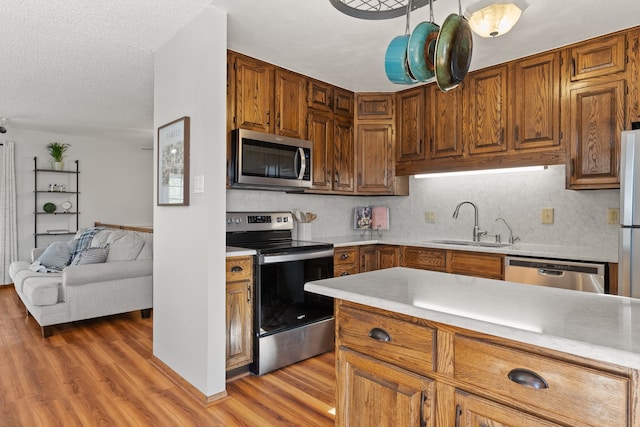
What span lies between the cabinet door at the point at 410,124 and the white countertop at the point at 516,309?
2.17 metres

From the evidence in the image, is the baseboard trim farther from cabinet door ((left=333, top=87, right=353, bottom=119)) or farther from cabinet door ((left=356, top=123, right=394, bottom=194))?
cabinet door ((left=333, top=87, right=353, bottom=119))

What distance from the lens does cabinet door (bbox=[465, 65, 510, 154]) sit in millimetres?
3041

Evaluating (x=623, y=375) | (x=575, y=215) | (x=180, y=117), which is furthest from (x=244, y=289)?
(x=575, y=215)

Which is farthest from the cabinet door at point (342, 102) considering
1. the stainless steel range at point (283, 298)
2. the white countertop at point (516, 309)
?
the white countertop at point (516, 309)

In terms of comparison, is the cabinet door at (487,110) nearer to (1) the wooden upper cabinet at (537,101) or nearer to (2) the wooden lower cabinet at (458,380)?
(1) the wooden upper cabinet at (537,101)

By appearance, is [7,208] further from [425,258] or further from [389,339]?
[389,339]

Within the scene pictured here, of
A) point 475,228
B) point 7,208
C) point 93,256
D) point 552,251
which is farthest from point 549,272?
point 7,208

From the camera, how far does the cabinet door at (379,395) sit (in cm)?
119

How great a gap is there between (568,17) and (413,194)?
6.48 feet

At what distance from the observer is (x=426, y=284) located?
1462mm

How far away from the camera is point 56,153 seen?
19.5 feet

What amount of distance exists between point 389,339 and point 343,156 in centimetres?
257

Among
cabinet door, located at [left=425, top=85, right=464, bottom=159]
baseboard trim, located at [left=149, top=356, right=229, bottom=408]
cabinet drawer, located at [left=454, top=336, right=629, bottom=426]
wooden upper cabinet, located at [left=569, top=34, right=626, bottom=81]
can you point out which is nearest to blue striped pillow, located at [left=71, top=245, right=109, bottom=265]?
baseboard trim, located at [left=149, top=356, right=229, bottom=408]

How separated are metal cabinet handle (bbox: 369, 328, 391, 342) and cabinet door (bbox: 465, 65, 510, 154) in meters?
2.31
